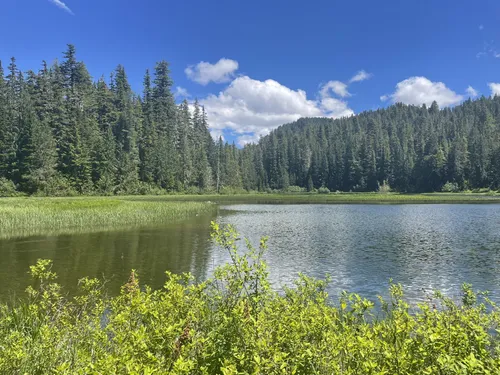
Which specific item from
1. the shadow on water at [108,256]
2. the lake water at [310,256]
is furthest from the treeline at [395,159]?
the shadow on water at [108,256]

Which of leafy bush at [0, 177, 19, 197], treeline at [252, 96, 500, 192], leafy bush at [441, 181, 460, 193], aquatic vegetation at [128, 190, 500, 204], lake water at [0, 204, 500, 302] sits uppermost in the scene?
treeline at [252, 96, 500, 192]

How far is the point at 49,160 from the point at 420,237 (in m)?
72.2

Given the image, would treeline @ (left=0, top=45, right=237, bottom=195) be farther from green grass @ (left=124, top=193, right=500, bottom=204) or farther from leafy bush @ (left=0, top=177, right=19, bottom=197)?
green grass @ (left=124, top=193, right=500, bottom=204)

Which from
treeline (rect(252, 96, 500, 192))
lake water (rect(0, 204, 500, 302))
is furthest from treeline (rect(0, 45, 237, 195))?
lake water (rect(0, 204, 500, 302))

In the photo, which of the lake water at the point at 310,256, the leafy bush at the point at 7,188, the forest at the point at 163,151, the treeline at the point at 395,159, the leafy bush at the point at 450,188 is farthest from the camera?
the treeline at the point at 395,159

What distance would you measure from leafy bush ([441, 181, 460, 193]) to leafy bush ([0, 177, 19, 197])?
400 ft

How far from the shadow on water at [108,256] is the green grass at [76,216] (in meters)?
4.47

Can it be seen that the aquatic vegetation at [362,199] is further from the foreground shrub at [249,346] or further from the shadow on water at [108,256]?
the foreground shrub at [249,346]

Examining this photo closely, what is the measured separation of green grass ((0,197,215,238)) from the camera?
33.1 metres

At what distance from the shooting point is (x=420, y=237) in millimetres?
29406

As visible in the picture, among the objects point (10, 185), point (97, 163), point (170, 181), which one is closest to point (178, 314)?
point (10, 185)

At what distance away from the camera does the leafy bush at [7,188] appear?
68.5 metres

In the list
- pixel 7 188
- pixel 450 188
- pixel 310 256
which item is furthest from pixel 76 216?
pixel 450 188

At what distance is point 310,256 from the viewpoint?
2209 cm
